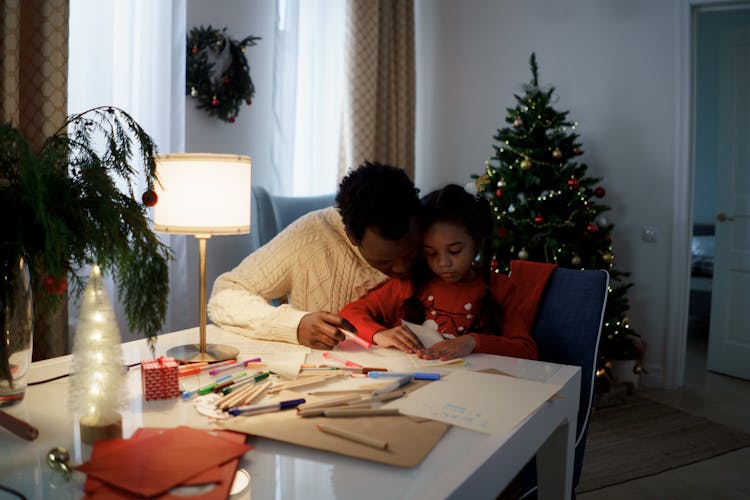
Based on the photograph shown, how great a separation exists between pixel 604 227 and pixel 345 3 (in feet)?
6.72

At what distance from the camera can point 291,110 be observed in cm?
369

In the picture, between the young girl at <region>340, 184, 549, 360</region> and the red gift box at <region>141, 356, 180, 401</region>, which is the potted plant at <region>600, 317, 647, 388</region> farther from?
the red gift box at <region>141, 356, 180, 401</region>

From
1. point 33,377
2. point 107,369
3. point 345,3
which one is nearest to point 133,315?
point 107,369

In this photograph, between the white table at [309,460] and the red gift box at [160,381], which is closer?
the white table at [309,460]

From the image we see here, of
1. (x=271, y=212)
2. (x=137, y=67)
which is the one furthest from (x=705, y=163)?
(x=137, y=67)

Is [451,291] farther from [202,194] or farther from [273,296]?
[202,194]

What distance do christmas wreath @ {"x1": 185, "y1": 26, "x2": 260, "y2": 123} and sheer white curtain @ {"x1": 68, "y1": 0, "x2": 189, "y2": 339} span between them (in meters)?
0.11

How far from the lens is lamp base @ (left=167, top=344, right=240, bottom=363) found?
1269 mm

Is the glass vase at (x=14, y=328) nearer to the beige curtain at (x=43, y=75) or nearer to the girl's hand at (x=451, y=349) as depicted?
the girl's hand at (x=451, y=349)

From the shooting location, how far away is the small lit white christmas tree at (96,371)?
824 mm

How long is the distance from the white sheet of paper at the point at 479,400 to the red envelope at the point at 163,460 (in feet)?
0.91

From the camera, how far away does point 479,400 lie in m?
1.00

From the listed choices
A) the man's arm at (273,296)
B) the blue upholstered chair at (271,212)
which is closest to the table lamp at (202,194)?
the man's arm at (273,296)

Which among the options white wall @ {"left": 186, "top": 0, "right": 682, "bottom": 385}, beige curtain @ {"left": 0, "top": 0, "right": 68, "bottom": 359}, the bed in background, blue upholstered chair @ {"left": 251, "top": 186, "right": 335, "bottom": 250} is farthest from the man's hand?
the bed in background
